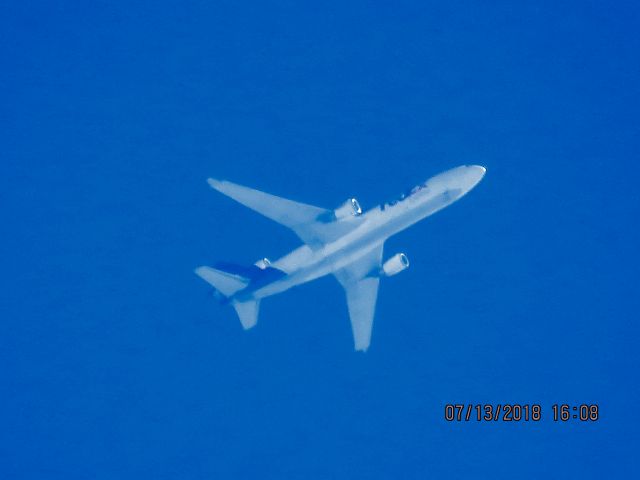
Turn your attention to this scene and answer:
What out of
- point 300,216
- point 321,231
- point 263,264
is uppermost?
point 300,216

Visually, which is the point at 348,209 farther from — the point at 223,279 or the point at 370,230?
the point at 223,279

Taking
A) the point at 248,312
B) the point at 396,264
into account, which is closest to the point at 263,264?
the point at 248,312

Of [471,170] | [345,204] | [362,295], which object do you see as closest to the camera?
[345,204]

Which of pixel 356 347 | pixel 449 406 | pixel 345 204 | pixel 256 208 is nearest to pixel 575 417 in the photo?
pixel 449 406

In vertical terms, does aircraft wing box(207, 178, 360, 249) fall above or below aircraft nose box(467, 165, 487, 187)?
below

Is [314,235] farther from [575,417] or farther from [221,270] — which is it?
[575,417]

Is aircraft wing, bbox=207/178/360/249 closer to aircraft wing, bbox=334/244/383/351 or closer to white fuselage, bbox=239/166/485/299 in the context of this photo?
white fuselage, bbox=239/166/485/299

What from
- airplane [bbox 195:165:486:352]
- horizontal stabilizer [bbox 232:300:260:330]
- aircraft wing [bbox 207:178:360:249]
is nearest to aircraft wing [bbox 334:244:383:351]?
Answer: airplane [bbox 195:165:486:352]
